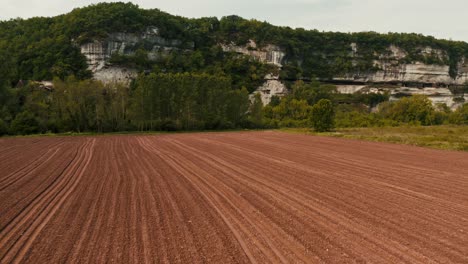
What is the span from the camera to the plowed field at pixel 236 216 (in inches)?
262

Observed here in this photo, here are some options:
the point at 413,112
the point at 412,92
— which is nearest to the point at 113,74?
the point at 413,112

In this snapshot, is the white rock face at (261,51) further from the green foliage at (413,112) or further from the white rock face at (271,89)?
the green foliage at (413,112)

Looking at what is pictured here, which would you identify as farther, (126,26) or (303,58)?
(303,58)

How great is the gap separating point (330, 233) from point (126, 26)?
130857 millimetres

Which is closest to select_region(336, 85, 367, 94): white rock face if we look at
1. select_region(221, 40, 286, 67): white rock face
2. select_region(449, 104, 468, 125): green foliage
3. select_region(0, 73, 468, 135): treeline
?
select_region(221, 40, 286, 67): white rock face

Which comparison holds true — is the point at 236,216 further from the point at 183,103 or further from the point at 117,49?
the point at 117,49

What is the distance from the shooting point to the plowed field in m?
6.66

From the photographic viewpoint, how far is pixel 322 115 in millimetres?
58188

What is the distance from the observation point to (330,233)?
7699 mm

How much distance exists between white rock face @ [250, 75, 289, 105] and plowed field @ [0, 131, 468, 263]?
407 ft

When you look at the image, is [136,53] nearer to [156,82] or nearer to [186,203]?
[156,82]

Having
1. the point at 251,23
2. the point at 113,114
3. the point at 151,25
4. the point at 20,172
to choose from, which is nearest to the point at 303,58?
the point at 251,23

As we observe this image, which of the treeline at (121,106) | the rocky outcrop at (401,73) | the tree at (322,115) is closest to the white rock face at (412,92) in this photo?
the rocky outcrop at (401,73)

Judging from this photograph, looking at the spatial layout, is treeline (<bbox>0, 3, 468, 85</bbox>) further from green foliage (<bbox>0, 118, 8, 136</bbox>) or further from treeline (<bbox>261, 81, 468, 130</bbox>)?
treeline (<bbox>261, 81, 468, 130</bbox>)
